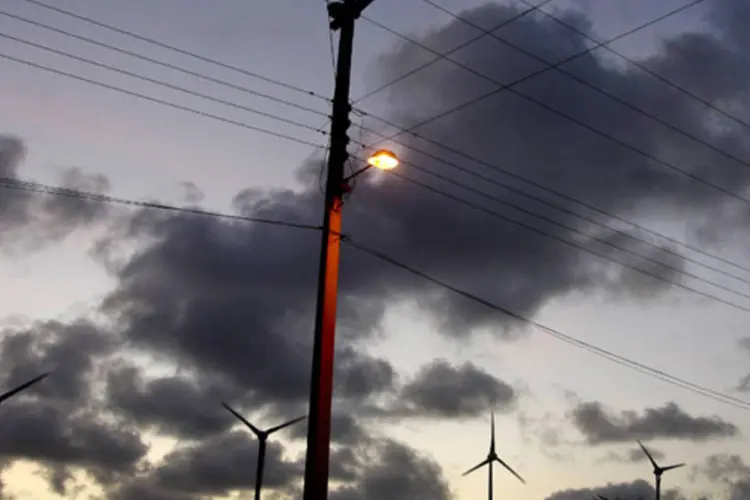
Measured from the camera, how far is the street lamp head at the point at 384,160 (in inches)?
758

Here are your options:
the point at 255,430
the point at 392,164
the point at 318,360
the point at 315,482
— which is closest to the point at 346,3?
the point at 392,164

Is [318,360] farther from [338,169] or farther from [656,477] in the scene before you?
[656,477]

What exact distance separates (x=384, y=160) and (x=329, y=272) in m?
2.43

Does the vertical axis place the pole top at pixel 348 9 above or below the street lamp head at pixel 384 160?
above

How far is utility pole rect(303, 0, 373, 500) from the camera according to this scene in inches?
702

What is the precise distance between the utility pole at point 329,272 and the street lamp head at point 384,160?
1290 mm

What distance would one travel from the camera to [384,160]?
1934 centimetres

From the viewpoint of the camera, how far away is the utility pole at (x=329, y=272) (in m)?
17.8

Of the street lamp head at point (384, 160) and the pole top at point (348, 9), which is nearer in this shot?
the street lamp head at point (384, 160)

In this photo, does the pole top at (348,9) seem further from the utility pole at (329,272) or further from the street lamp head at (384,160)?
the street lamp head at (384,160)

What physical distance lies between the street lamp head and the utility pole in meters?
1.29

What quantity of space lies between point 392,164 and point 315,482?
622cm

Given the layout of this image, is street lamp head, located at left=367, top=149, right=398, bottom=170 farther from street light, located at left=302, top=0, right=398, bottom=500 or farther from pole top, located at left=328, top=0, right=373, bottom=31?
pole top, located at left=328, top=0, right=373, bottom=31

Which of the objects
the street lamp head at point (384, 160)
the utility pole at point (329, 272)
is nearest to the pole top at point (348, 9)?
the utility pole at point (329, 272)
